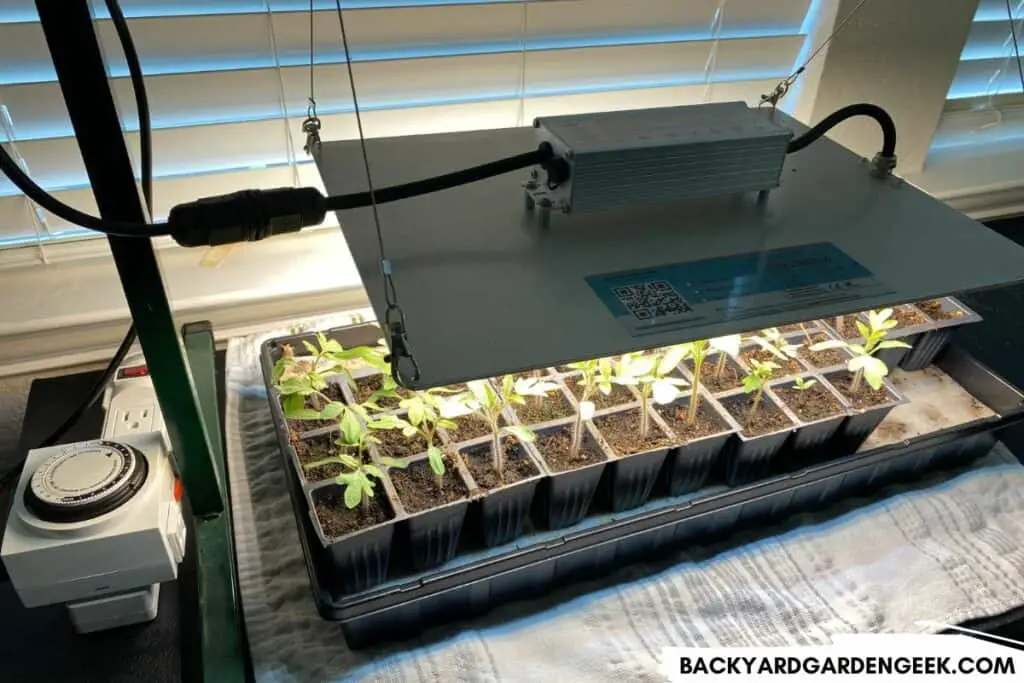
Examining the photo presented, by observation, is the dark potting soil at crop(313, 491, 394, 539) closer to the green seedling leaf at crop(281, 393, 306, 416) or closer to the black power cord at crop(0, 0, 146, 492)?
the green seedling leaf at crop(281, 393, 306, 416)

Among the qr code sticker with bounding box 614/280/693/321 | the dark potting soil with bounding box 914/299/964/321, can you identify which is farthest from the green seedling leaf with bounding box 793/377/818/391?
the qr code sticker with bounding box 614/280/693/321

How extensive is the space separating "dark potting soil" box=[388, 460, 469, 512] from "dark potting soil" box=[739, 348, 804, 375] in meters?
0.37

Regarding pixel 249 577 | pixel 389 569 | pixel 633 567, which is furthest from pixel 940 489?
pixel 249 577

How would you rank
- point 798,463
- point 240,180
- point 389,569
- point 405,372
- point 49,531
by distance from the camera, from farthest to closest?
point 240,180 → point 798,463 → point 389,569 → point 49,531 → point 405,372

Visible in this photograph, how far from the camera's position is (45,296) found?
94 centimetres

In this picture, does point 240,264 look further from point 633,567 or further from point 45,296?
point 633,567

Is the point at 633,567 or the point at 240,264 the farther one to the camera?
the point at 240,264

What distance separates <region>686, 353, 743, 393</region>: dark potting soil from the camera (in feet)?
2.89

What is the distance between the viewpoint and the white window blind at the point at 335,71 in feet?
2.78

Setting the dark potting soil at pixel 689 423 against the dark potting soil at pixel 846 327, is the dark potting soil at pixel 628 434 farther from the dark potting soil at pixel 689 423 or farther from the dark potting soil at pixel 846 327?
the dark potting soil at pixel 846 327

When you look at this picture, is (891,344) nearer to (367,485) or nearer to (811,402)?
(811,402)

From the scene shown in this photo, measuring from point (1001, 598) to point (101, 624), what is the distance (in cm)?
82

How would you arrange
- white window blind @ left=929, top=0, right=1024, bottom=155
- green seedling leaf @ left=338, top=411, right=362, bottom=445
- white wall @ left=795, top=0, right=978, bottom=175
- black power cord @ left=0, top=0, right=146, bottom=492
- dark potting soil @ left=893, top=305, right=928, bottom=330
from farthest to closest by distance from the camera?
white window blind @ left=929, top=0, right=1024, bottom=155
white wall @ left=795, top=0, right=978, bottom=175
dark potting soil @ left=893, top=305, right=928, bottom=330
green seedling leaf @ left=338, top=411, right=362, bottom=445
black power cord @ left=0, top=0, right=146, bottom=492

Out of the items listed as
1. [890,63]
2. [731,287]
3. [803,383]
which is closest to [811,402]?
[803,383]
